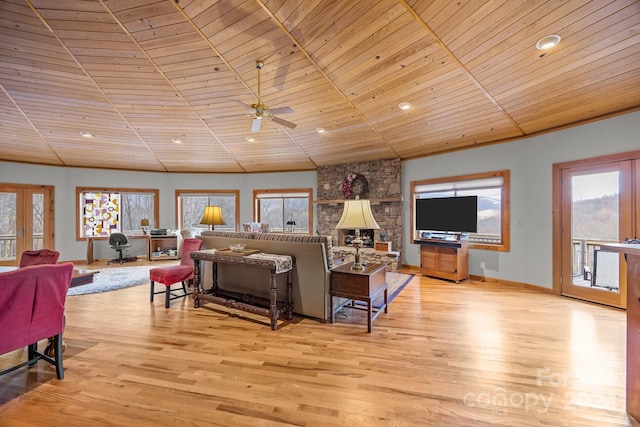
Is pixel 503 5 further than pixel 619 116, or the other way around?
pixel 619 116

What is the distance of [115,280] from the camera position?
200 inches

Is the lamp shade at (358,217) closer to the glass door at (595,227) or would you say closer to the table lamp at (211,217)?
the table lamp at (211,217)

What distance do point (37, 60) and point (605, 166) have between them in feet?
27.3

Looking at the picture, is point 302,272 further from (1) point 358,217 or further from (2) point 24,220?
(2) point 24,220

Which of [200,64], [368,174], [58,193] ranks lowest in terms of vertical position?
[58,193]

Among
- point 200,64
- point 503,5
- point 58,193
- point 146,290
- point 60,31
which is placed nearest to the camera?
point 503,5

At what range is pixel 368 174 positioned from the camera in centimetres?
677

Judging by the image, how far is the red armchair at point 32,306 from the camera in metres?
1.73

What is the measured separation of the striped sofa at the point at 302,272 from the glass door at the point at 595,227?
3865 millimetres

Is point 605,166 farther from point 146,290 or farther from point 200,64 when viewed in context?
point 146,290

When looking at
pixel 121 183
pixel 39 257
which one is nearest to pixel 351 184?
pixel 39 257

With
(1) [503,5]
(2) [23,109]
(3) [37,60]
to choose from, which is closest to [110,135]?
(2) [23,109]

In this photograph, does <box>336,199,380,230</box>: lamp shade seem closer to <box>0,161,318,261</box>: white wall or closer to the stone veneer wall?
the stone veneer wall

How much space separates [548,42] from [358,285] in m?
3.36
